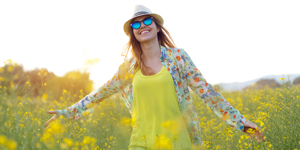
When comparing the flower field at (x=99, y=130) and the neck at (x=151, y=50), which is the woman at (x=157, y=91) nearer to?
the neck at (x=151, y=50)

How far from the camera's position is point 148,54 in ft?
8.42

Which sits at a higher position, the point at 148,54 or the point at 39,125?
the point at 148,54

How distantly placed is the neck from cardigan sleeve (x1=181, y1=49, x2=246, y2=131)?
0.29m

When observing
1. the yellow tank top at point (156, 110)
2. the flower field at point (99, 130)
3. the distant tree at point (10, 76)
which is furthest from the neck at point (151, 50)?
the distant tree at point (10, 76)

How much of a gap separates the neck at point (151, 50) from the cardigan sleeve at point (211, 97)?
29cm

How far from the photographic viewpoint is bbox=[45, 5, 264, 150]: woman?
2.20 metres

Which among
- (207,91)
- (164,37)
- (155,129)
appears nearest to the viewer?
(155,129)

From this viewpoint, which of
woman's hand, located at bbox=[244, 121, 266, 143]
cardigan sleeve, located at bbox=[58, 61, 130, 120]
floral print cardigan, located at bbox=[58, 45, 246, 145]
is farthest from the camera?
cardigan sleeve, located at bbox=[58, 61, 130, 120]

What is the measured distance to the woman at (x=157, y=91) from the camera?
220 centimetres

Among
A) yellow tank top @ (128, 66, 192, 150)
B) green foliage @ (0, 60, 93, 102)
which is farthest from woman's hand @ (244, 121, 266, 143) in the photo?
green foliage @ (0, 60, 93, 102)

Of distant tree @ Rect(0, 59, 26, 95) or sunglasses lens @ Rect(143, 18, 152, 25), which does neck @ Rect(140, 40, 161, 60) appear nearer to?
sunglasses lens @ Rect(143, 18, 152, 25)

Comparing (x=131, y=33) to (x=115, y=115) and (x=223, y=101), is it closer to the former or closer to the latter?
(x=223, y=101)

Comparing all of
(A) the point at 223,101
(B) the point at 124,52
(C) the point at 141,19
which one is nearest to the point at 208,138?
(A) the point at 223,101

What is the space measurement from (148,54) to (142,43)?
14 centimetres
